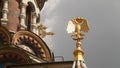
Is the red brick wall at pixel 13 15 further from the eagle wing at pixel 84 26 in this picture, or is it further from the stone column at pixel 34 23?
the eagle wing at pixel 84 26

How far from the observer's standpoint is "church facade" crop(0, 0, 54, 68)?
25134mm

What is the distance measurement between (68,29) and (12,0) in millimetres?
13290

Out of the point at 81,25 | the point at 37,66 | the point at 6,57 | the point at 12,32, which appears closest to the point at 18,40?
the point at 12,32

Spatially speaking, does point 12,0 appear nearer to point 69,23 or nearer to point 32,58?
point 32,58

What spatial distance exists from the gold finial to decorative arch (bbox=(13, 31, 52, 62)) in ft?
36.3

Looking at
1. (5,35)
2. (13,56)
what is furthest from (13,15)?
(13,56)

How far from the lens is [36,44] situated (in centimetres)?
2892

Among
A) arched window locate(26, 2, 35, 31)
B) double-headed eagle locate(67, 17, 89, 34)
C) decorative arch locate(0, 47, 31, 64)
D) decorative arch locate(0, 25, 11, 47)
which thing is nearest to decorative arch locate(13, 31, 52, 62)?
decorative arch locate(0, 25, 11, 47)

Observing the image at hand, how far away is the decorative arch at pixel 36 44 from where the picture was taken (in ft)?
93.2

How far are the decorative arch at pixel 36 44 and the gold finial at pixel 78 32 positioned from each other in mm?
11070

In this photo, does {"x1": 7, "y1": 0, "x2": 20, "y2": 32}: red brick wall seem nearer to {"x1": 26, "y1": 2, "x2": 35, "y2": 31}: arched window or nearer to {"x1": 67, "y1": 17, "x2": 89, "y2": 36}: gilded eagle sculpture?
{"x1": 26, "y1": 2, "x2": 35, "y2": 31}: arched window

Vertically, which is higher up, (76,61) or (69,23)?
(69,23)

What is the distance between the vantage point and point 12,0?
98.1ft

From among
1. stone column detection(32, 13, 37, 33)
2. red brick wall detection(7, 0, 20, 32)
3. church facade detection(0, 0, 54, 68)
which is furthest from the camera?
stone column detection(32, 13, 37, 33)
